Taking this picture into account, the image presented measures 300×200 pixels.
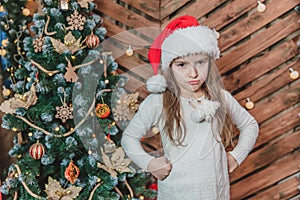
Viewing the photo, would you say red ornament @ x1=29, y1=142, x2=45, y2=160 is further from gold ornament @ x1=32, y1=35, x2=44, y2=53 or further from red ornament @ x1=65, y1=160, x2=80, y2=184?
gold ornament @ x1=32, y1=35, x2=44, y2=53

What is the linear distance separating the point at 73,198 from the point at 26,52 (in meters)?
0.72

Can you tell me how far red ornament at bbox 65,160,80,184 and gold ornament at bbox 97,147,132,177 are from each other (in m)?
0.11

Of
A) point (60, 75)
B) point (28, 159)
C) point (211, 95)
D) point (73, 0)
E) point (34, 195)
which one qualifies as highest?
point (73, 0)

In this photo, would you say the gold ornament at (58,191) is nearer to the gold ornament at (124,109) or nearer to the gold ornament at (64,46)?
the gold ornament at (124,109)

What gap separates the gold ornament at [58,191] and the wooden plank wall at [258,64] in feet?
1.62

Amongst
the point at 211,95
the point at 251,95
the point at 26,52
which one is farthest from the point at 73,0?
the point at 251,95

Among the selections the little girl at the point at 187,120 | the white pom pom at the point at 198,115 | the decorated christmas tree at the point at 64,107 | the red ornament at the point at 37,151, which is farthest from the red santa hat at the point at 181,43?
the red ornament at the point at 37,151

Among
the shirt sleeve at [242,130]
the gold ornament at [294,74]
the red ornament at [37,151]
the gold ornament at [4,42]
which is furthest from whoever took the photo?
the gold ornament at [294,74]

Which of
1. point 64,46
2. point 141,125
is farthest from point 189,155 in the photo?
point 64,46

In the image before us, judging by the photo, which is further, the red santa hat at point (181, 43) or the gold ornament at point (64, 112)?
the gold ornament at point (64, 112)

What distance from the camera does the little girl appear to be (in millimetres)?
1781

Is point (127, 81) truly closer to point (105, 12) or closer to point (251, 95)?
point (105, 12)

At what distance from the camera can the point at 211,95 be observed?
74.0 inches

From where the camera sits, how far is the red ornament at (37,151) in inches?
81.9
